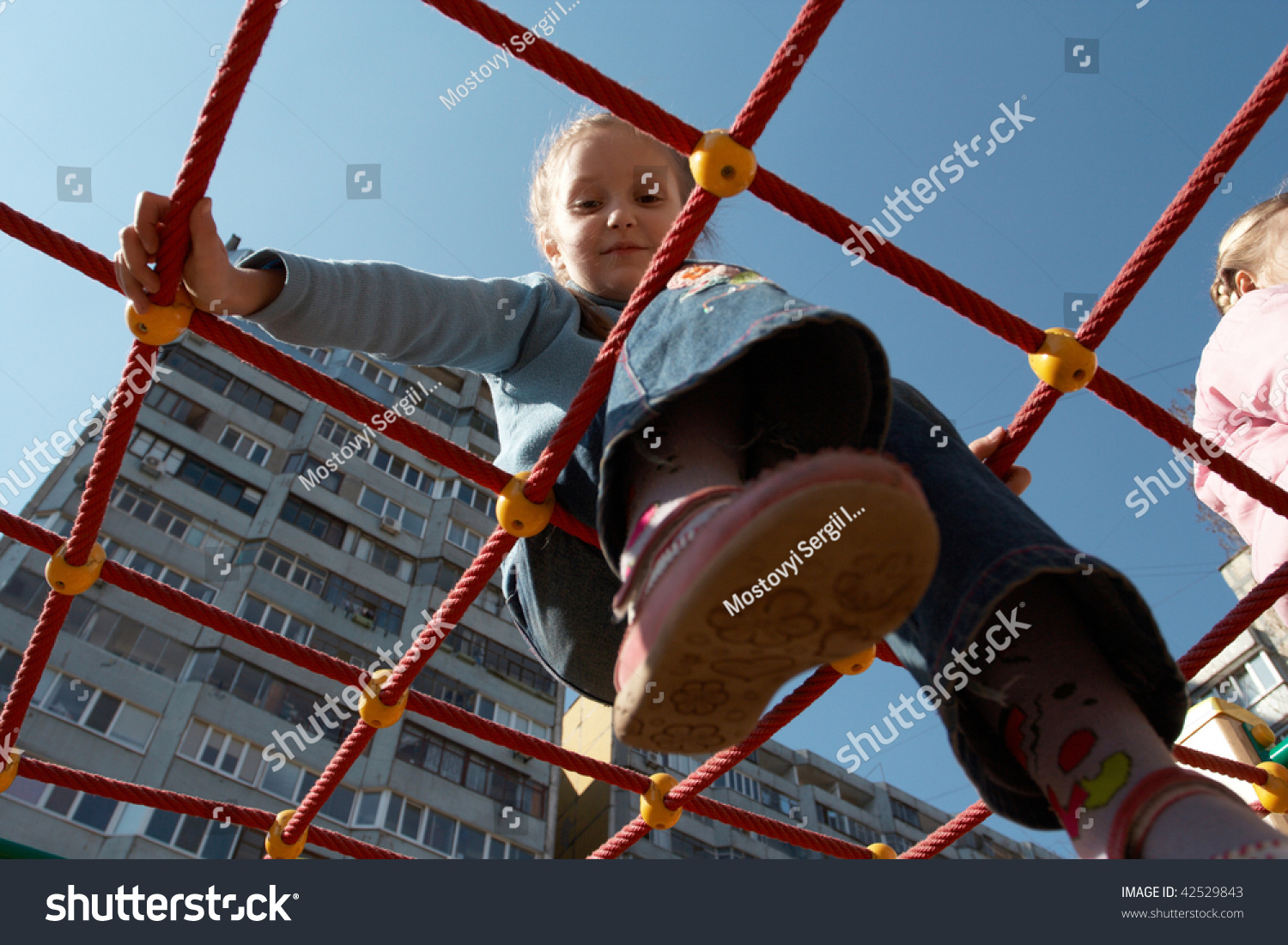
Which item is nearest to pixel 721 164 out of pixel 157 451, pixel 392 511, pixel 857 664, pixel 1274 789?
pixel 857 664

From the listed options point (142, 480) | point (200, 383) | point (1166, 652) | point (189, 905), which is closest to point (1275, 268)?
point (1166, 652)

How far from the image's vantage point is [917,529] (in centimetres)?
66

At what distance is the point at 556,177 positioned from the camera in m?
1.56

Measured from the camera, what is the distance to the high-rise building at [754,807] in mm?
14602

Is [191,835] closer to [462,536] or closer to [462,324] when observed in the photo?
[462,536]

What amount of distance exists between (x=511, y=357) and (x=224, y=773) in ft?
33.5

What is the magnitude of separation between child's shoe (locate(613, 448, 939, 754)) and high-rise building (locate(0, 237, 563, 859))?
7.24 metres

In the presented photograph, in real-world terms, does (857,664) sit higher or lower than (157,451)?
lower

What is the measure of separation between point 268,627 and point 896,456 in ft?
38.9

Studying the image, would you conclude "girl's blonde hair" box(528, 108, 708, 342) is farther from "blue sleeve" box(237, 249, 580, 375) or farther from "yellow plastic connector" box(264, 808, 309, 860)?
"yellow plastic connector" box(264, 808, 309, 860)

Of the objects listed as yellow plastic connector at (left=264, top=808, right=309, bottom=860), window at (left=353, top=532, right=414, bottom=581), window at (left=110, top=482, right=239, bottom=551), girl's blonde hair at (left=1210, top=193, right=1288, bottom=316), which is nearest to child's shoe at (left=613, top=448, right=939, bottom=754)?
yellow plastic connector at (left=264, top=808, right=309, bottom=860)

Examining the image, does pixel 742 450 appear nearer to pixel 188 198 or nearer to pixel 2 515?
pixel 188 198

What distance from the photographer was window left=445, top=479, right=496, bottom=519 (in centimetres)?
1522

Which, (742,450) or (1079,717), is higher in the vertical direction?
(742,450)
